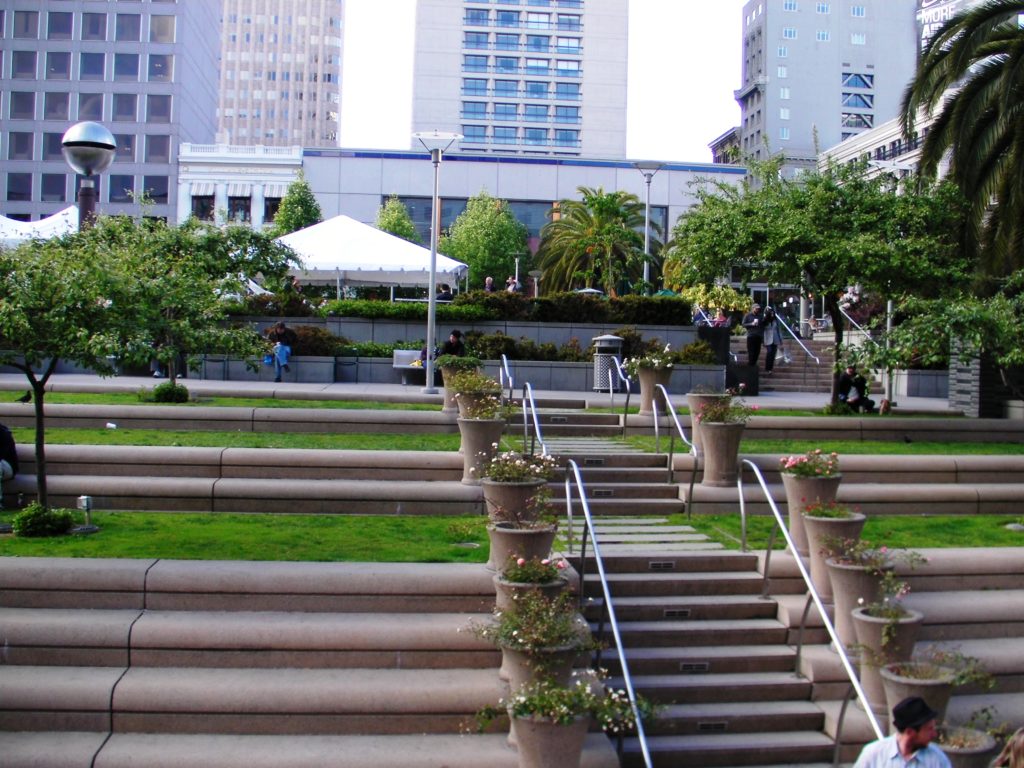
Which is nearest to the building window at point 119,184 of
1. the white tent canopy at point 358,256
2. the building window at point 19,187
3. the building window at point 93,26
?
the building window at point 19,187

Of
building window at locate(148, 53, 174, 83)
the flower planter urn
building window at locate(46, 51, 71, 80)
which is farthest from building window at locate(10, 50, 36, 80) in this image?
the flower planter urn

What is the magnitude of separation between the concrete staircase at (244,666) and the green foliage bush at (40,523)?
1.25 meters

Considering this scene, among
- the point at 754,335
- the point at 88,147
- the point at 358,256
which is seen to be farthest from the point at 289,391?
the point at 754,335

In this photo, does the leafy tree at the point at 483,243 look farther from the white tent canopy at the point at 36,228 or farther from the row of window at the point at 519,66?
the row of window at the point at 519,66

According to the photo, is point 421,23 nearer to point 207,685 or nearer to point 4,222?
point 4,222

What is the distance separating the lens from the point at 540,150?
112 metres

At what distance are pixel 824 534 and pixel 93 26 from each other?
293 ft

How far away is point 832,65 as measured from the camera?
119250 mm

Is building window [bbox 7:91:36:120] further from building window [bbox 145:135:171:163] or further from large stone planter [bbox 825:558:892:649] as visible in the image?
large stone planter [bbox 825:558:892:649]

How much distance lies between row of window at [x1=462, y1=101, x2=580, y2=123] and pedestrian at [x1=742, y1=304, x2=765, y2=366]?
288ft

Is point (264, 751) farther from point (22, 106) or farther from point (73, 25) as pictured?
point (73, 25)

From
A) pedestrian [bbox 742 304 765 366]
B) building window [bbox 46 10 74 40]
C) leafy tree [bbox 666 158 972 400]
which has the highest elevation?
building window [bbox 46 10 74 40]

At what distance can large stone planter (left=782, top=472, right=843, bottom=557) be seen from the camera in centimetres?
998

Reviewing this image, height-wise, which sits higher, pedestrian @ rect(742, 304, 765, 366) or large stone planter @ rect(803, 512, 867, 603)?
pedestrian @ rect(742, 304, 765, 366)
